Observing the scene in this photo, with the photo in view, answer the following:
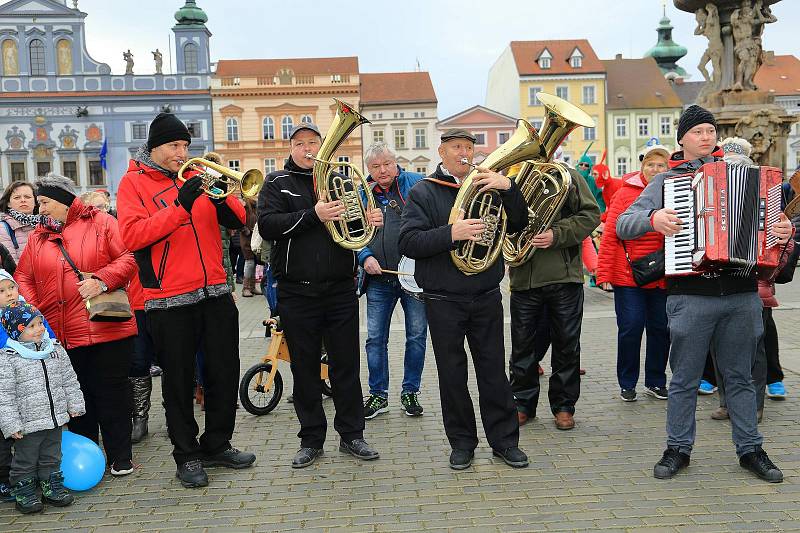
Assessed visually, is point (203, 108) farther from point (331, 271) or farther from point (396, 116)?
point (331, 271)

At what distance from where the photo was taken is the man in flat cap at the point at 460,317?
4.84 meters

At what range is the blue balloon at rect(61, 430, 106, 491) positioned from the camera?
4617 mm

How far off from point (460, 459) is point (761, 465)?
1818 millimetres

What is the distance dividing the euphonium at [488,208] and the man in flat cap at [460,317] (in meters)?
0.08

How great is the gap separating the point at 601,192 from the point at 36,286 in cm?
753

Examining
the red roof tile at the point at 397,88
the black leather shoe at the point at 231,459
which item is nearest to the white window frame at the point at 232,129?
the red roof tile at the point at 397,88

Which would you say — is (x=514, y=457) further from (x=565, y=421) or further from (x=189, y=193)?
(x=189, y=193)

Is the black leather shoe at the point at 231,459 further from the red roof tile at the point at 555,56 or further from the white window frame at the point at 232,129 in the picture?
the red roof tile at the point at 555,56

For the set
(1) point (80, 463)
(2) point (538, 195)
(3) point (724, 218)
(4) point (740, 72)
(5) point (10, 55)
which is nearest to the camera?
(3) point (724, 218)

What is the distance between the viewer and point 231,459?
504 centimetres

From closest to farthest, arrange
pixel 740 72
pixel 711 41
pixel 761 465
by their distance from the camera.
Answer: pixel 761 465
pixel 740 72
pixel 711 41

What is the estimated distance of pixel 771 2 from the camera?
16.2 m

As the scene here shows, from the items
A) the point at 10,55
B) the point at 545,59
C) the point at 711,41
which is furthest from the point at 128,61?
the point at 711,41

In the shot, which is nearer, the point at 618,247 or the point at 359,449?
the point at 359,449
